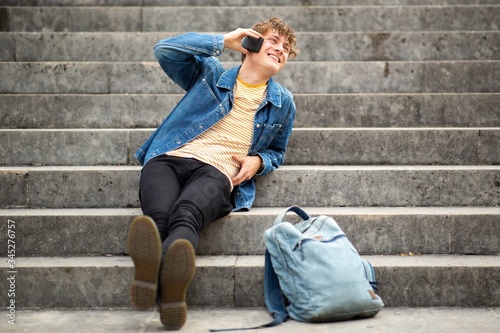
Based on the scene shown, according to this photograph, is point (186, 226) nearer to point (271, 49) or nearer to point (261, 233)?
point (261, 233)

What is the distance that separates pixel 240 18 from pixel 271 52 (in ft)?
8.24

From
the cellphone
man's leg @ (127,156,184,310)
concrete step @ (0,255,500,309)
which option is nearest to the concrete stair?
concrete step @ (0,255,500,309)

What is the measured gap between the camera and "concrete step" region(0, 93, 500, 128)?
5.43m

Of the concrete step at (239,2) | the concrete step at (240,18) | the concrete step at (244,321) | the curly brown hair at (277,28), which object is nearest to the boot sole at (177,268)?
the concrete step at (244,321)

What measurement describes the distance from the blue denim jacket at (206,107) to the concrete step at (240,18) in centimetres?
237

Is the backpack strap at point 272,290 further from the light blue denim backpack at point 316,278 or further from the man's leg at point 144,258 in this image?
the man's leg at point 144,258

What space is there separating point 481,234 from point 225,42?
1.88 meters

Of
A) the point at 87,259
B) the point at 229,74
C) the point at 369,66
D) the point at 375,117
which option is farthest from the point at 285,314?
the point at 369,66

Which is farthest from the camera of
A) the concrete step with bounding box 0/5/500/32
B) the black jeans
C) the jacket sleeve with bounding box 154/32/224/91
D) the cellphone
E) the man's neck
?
the concrete step with bounding box 0/5/500/32

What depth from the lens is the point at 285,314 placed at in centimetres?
377

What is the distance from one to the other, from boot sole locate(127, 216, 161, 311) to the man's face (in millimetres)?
1455

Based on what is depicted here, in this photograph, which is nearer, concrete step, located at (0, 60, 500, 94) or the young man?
the young man

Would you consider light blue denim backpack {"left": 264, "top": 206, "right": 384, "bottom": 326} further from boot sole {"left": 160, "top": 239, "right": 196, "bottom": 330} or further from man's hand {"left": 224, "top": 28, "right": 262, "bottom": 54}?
man's hand {"left": 224, "top": 28, "right": 262, "bottom": 54}

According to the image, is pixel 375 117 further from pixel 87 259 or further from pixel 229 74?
pixel 87 259
